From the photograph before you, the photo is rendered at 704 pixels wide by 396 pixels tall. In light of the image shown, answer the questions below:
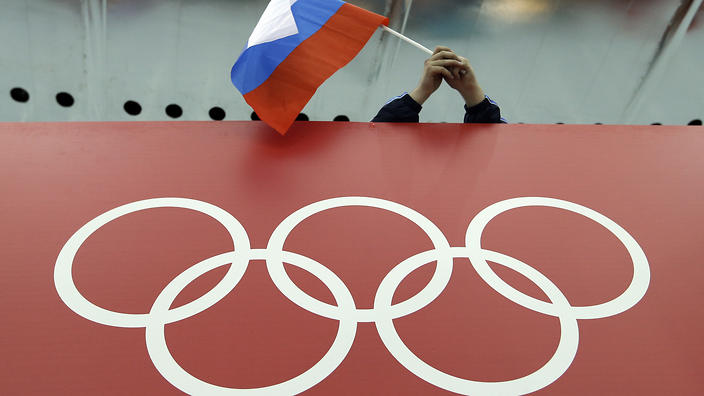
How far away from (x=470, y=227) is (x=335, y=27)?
3.57 ft

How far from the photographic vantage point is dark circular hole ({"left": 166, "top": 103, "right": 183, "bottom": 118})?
14.3ft

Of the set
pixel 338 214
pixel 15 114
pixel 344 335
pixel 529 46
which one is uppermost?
pixel 529 46

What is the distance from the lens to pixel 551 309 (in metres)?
1.56

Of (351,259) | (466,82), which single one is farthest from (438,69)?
(351,259)

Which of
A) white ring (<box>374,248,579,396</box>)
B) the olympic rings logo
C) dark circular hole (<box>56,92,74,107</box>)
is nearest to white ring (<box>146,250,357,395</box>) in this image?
the olympic rings logo

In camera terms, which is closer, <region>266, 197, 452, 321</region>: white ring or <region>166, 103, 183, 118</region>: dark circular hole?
<region>266, 197, 452, 321</region>: white ring

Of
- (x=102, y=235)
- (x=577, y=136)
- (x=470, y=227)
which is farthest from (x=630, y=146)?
(x=102, y=235)

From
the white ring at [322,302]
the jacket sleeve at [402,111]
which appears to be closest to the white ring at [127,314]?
the white ring at [322,302]

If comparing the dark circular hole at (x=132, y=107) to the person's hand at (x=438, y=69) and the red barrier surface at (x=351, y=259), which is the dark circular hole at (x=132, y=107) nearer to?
the red barrier surface at (x=351, y=259)

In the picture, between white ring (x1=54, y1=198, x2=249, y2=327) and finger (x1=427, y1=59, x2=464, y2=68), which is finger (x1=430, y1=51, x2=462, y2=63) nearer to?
finger (x1=427, y1=59, x2=464, y2=68)

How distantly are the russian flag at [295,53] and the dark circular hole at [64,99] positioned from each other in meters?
2.68

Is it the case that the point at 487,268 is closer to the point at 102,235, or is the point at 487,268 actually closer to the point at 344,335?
the point at 344,335

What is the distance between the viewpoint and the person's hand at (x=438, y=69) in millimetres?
2266

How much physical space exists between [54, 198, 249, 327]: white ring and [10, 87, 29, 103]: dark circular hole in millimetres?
3069
